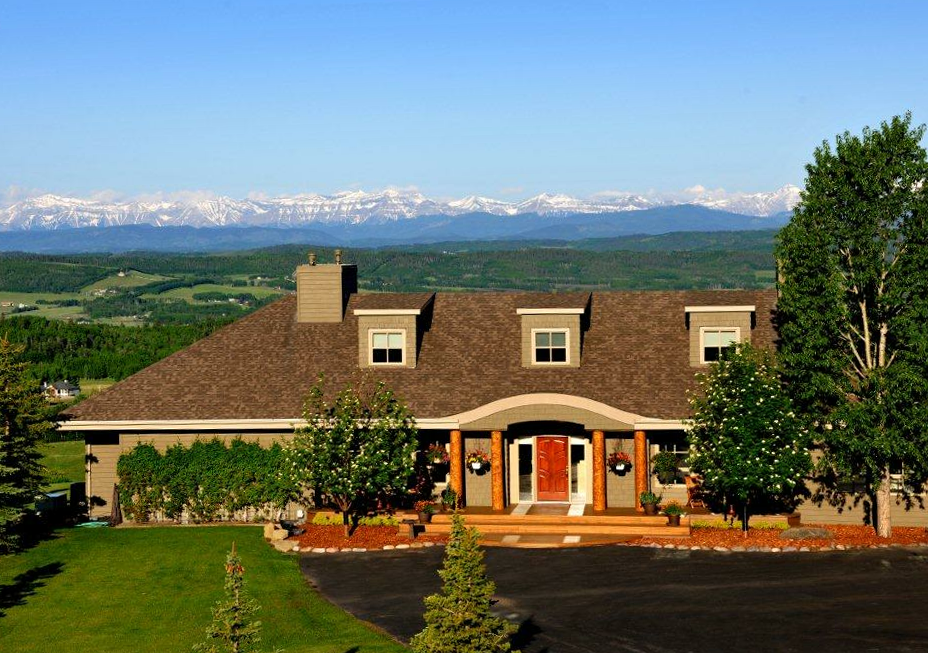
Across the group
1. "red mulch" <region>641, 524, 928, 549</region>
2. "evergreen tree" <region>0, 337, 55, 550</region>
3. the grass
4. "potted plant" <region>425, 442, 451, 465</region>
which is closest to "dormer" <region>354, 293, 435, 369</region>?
"potted plant" <region>425, 442, 451, 465</region>

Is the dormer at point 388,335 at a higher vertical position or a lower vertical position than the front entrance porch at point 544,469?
higher

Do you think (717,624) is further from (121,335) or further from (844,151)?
(121,335)

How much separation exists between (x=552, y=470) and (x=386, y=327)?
7727mm

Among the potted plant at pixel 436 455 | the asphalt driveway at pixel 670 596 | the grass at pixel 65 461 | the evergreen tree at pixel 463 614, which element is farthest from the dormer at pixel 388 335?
the grass at pixel 65 461

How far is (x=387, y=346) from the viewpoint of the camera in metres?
39.2

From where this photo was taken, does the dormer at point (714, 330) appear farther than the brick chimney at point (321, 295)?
No

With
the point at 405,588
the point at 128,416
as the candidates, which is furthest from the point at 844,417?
the point at 128,416

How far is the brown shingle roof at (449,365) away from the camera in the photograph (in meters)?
36.3

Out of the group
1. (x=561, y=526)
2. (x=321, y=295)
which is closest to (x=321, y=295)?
(x=321, y=295)

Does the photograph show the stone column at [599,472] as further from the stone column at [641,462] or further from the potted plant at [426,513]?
the potted plant at [426,513]

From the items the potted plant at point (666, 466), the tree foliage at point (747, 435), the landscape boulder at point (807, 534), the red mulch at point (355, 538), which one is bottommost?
the red mulch at point (355, 538)

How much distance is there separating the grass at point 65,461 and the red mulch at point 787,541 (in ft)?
109

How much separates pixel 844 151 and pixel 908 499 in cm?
1069

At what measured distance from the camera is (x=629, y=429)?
34344 millimetres
